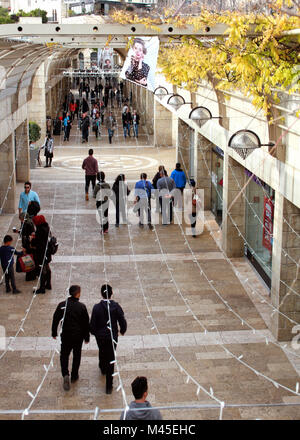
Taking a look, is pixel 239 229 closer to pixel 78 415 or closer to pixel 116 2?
pixel 78 415

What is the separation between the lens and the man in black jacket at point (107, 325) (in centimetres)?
774

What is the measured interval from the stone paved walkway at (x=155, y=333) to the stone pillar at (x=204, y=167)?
2371 mm

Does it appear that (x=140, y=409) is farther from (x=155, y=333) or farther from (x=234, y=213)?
(x=234, y=213)

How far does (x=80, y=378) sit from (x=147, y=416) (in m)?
3.48

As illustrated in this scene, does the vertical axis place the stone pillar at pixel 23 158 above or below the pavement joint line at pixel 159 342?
above

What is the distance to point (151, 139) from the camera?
32344mm

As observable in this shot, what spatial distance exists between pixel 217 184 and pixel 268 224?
5.21m

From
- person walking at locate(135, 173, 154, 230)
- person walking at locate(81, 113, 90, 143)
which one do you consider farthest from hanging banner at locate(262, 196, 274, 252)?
person walking at locate(81, 113, 90, 143)

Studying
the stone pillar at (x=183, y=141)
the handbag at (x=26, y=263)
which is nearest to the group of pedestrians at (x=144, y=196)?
the handbag at (x=26, y=263)

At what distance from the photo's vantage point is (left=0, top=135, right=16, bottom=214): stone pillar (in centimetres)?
1714

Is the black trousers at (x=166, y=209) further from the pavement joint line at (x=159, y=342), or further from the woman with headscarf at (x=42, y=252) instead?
the pavement joint line at (x=159, y=342)

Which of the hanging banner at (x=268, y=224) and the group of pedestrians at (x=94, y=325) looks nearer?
the group of pedestrians at (x=94, y=325)

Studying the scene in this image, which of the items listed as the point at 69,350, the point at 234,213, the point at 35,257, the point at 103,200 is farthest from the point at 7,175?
the point at 69,350

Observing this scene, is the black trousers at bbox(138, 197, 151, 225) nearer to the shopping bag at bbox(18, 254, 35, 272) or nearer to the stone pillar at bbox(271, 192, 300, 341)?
the shopping bag at bbox(18, 254, 35, 272)
